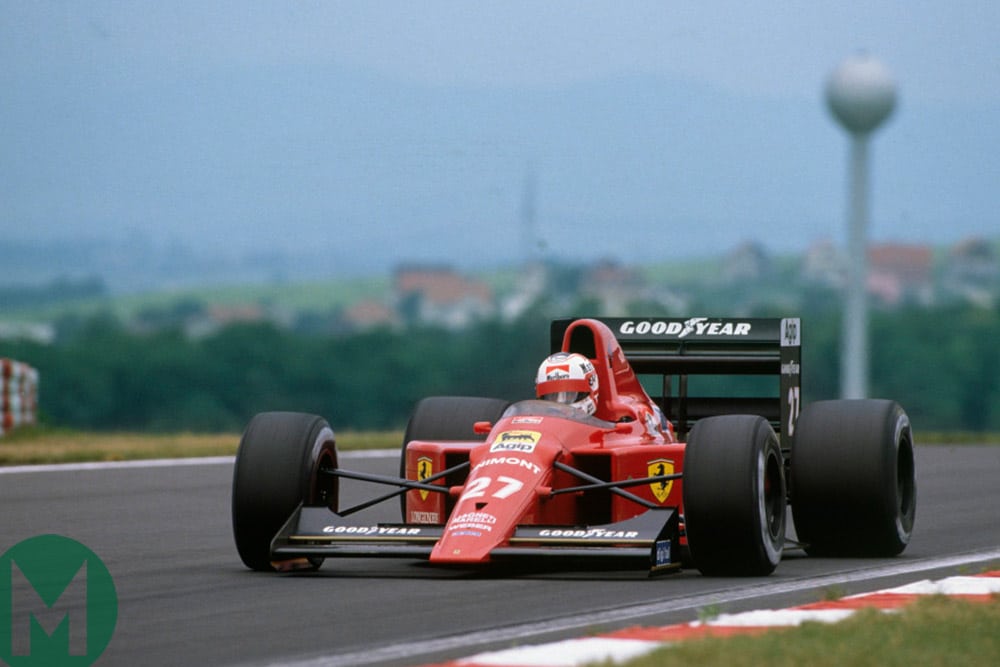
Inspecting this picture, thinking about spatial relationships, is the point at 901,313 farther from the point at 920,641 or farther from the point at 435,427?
the point at 920,641

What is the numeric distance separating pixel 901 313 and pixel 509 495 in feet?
104

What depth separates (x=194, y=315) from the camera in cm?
4856

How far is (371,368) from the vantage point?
51.1 m

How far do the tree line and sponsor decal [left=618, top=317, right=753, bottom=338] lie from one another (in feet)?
Result: 76.7

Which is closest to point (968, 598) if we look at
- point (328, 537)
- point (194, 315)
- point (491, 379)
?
point (328, 537)

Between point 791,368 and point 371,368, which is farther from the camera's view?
point 371,368

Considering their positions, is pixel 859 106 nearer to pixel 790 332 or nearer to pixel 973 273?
pixel 973 273

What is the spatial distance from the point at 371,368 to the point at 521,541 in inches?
1630

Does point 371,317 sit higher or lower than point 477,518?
lower

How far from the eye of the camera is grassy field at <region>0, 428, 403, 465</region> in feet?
68.9

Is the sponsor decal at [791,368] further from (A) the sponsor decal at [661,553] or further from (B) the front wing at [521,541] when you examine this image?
(A) the sponsor decal at [661,553]

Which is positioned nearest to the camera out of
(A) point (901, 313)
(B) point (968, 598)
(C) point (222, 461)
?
(B) point (968, 598)

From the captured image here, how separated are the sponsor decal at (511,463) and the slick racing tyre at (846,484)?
6.75 ft

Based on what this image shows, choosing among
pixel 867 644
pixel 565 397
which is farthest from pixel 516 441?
pixel 867 644
